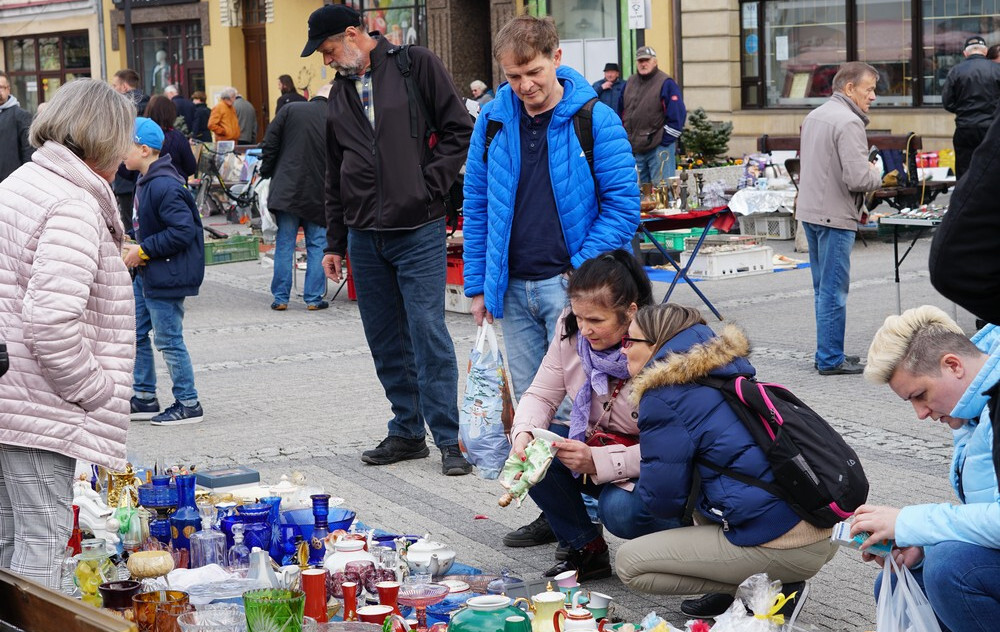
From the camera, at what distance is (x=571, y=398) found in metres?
4.72

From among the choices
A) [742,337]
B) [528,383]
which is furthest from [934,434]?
[742,337]

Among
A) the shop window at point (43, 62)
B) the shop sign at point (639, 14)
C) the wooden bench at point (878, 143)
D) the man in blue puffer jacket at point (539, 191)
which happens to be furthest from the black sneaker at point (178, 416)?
the shop window at point (43, 62)

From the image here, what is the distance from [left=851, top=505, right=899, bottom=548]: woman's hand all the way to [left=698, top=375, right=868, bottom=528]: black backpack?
1.32ft

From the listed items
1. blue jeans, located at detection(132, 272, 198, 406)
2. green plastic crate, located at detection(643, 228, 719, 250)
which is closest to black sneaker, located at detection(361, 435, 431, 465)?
blue jeans, located at detection(132, 272, 198, 406)

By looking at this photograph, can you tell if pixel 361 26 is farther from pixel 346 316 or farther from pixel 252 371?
pixel 346 316

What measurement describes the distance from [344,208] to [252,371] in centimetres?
312

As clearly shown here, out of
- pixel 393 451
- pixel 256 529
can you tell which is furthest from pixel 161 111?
pixel 256 529

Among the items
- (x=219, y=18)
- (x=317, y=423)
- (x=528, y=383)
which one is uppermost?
(x=219, y=18)

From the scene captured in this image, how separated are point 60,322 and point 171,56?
97.5 ft

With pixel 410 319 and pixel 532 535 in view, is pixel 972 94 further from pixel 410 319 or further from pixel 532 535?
pixel 532 535

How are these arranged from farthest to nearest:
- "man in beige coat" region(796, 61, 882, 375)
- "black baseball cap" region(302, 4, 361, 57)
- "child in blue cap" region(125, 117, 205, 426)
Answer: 1. "man in beige coat" region(796, 61, 882, 375)
2. "child in blue cap" region(125, 117, 205, 426)
3. "black baseball cap" region(302, 4, 361, 57)

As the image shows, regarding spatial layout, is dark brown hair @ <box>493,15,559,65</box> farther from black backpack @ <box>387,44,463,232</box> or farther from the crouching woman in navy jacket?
the crouching woman in navy jacket

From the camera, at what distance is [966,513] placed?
325 cm

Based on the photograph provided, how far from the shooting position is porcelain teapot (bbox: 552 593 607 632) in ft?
12.1
